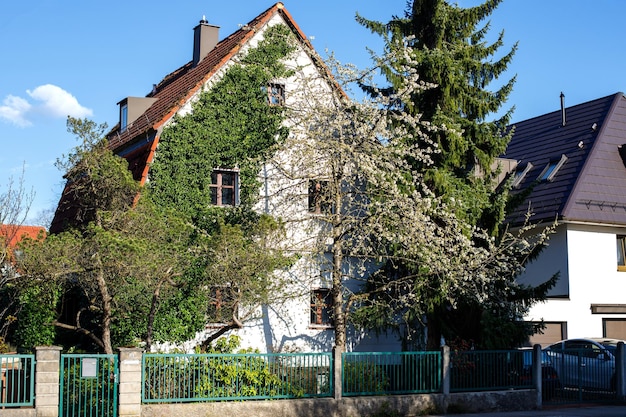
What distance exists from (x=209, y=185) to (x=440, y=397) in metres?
8.55

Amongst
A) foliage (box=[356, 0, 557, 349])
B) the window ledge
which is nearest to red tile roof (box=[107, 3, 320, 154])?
foliage (box=[356, 0, 557, 349])

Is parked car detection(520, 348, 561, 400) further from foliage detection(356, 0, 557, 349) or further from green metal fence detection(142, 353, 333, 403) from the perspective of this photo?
green metal fence detection(142, 353, 333, 403)

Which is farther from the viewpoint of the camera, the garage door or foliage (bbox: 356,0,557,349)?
the garage door

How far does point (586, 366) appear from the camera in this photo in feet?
68.0

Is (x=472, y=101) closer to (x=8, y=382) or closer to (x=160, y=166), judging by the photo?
(x=160, y=166)

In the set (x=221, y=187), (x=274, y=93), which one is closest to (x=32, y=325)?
(x=221, y=187)

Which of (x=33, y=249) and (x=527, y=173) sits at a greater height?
(x=527, y=173)

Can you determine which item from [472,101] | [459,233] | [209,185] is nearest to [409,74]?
[472,101]

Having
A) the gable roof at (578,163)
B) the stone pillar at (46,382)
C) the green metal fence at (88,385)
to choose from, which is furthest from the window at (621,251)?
the stone pillar at (46,382)

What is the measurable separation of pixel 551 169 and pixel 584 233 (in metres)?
3.61

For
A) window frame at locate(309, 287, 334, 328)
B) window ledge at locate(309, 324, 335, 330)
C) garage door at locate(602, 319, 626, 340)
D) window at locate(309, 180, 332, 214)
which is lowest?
garage door at locate(602, 319, 626, 340)

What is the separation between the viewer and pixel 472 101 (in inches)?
851

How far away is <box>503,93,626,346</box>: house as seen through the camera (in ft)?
88.2

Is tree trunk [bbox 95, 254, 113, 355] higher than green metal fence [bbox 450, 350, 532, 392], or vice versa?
tree trunk [bbox 95, 254, 113, 355]
